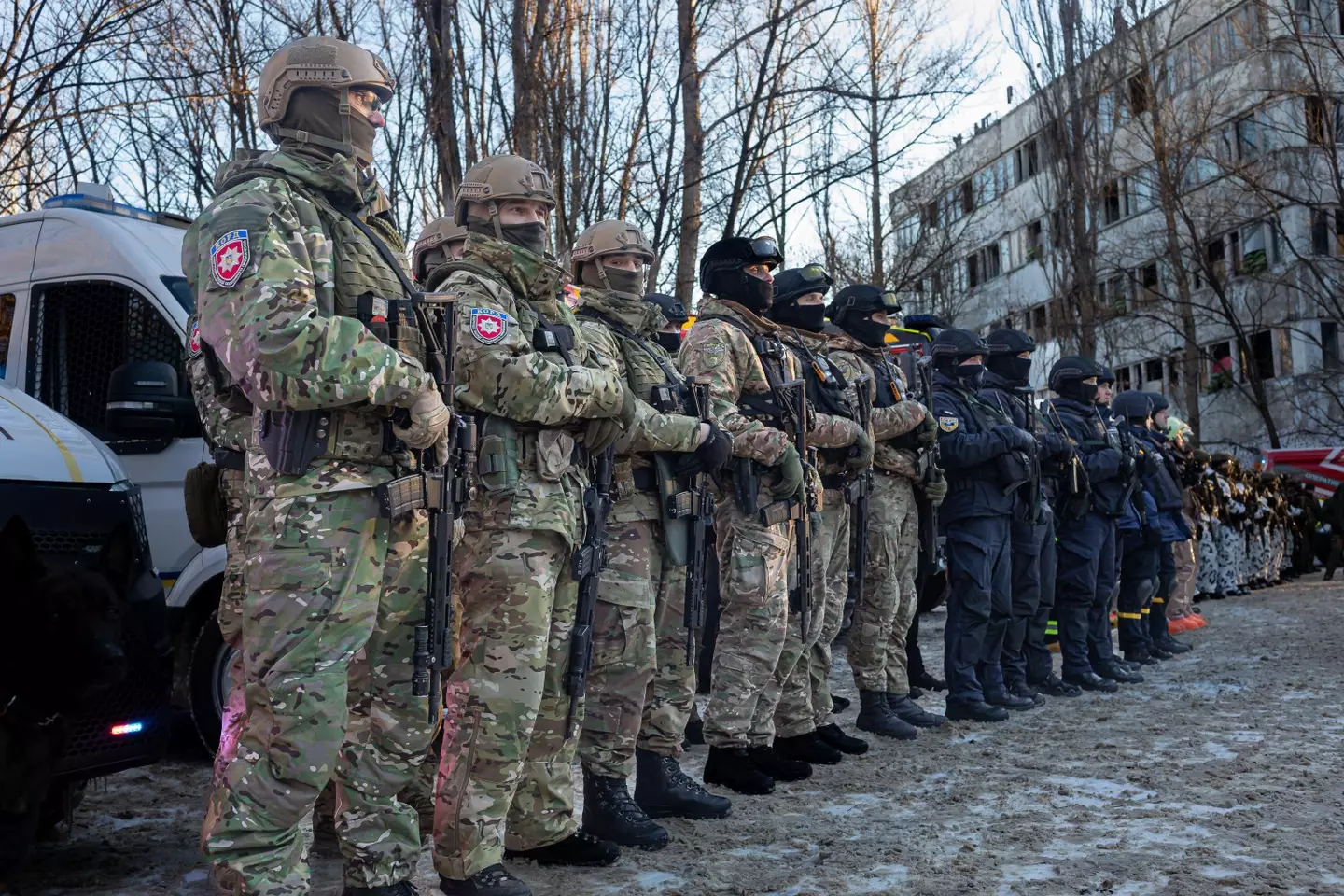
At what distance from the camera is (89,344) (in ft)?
19.0

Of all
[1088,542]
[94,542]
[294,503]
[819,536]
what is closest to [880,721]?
[819,536]

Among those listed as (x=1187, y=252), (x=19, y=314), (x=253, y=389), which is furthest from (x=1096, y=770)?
(x=1187, y=252)

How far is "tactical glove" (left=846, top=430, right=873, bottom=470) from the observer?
6.22m

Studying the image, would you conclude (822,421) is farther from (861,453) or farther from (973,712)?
(973,712)

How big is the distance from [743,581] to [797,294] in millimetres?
1755

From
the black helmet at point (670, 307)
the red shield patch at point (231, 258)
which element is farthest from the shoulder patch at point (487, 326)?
the black helmet at point (670, 307)

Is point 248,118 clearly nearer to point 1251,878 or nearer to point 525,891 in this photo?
point 525,891

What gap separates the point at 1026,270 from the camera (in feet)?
126

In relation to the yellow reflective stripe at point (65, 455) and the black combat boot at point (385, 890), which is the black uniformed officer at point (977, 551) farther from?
the yellow reflective stripe at point (65, 455)

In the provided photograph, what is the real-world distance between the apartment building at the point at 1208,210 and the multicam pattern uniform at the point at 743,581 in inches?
620

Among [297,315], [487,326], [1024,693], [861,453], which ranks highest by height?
[487,326]

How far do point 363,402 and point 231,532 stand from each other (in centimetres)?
108

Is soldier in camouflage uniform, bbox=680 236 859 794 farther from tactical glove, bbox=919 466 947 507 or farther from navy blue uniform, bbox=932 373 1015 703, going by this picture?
navy blue uniform, bbox=932 373 1015 703

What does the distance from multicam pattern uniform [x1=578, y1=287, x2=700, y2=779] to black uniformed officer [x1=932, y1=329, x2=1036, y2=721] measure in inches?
105
